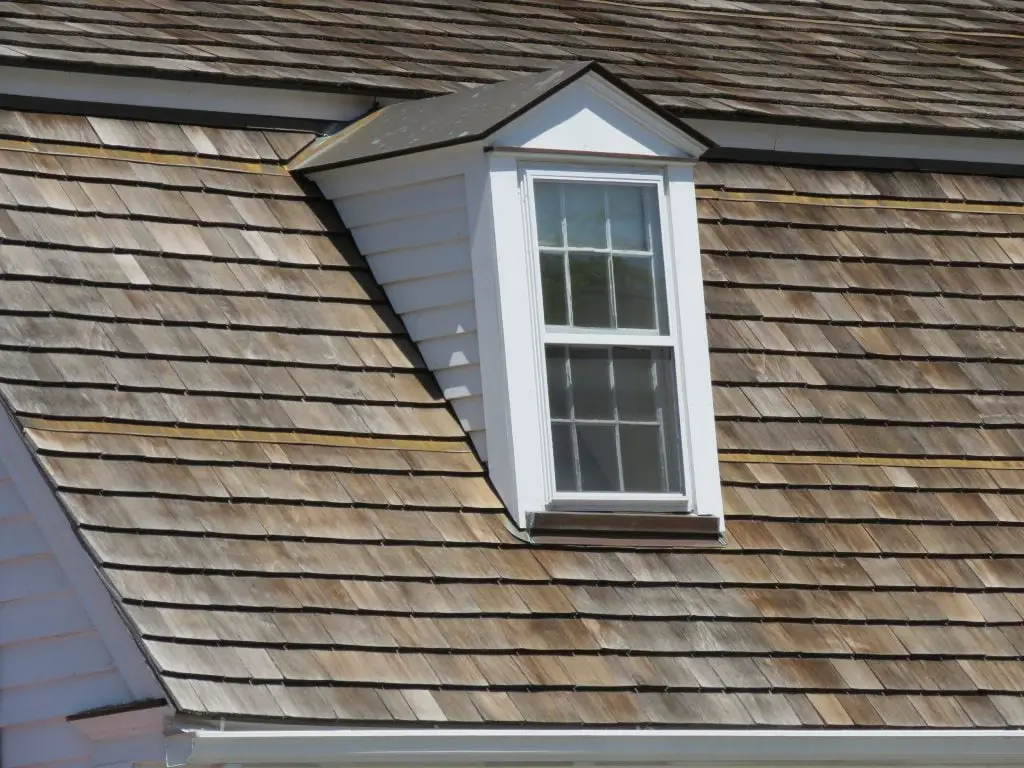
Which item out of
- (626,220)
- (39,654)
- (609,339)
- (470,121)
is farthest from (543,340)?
(39,654)

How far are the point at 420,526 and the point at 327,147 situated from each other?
1694 millimetres

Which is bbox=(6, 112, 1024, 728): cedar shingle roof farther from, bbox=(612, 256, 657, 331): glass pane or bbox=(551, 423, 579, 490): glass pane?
bbox=(612, 256, 657, 331): glass pane

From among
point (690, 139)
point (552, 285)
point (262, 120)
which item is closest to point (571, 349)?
point (552, 285)

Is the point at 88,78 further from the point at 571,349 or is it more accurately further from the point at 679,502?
the point at 679,502

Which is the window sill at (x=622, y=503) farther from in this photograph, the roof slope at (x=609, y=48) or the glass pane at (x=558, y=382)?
the roof slope at (x=609, y=48)

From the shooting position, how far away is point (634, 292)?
825 centimetres

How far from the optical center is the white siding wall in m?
7.00

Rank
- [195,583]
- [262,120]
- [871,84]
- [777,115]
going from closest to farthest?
[195,583], [262,120], [777,115], [871,84]

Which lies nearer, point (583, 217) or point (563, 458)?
point (563, 458)

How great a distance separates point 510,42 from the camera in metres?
9.75

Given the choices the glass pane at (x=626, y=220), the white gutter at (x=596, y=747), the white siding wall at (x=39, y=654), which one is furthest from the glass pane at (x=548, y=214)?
the white siding wall at (x=39, y=654)

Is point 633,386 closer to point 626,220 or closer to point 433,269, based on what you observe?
point 626,220

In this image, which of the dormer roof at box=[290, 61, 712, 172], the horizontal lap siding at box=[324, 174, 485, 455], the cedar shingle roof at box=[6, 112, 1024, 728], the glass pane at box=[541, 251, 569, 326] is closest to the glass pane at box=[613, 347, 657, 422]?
the glass pane at box=[541, 251, 569, 326]

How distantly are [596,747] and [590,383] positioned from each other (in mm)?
1443
